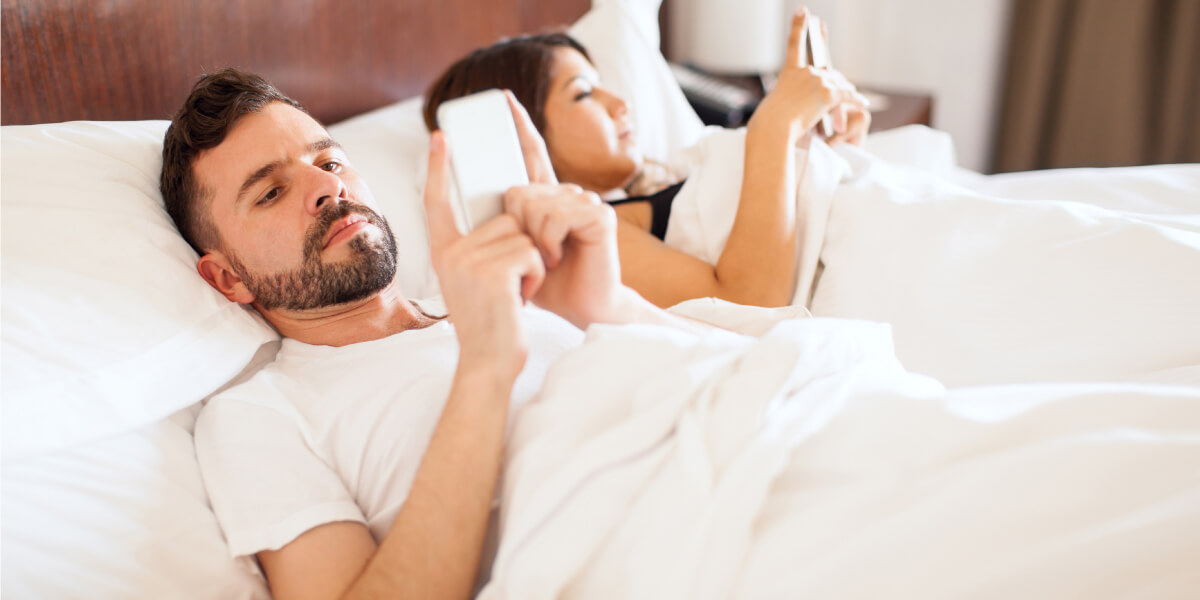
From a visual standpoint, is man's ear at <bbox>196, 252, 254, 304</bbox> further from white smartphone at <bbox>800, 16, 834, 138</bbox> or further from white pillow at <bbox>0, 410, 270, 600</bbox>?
white smartphone at <bbox>800, 16, 834, 138</bbox>

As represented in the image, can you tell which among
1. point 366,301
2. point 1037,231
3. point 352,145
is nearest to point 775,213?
point 1037,231

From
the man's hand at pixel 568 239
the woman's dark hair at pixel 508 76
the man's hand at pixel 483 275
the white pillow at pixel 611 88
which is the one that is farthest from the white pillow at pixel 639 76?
the man's hand at pixel 483 275

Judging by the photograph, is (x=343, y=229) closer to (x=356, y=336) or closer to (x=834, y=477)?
(x=356, y=336)

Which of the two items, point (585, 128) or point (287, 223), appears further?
point (585, 128)

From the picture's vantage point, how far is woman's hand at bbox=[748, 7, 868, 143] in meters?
1.26

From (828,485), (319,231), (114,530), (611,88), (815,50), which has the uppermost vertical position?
(815,50)

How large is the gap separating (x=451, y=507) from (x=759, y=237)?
69cm

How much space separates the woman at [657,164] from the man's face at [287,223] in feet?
1.48

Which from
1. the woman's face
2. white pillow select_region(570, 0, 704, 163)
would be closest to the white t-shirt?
the woman's face

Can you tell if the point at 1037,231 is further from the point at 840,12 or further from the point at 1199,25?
the point at 840,12

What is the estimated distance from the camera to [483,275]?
2.18ft

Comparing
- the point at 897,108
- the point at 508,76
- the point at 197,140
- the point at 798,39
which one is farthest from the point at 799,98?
the point at 897,108

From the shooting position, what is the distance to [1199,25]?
2.08 m

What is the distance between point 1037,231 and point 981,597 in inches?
26.7
